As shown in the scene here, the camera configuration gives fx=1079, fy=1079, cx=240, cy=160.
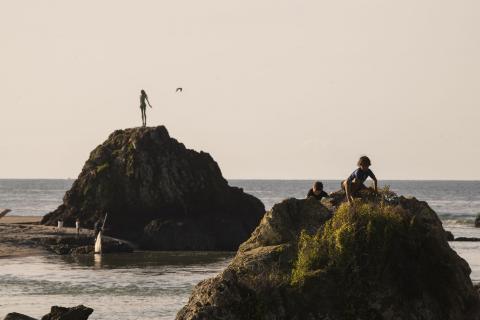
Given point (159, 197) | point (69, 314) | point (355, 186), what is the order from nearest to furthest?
point (355, 186)
point (69, 314)
point (159, 197)

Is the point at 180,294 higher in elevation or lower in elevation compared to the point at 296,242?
lower

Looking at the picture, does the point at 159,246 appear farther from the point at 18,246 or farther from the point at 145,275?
the point at 145,275

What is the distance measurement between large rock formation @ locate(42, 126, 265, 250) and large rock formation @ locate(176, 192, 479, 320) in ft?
168

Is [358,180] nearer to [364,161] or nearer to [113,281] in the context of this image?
[364,161]

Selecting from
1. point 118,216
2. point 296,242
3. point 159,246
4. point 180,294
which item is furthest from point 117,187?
point 296,242

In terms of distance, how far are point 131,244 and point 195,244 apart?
4.39 metres

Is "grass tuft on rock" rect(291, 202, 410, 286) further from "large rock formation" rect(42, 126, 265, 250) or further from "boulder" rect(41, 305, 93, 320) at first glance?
"large rock formation" rect(42, 126, 265, 250)

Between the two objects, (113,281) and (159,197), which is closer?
(113,281)

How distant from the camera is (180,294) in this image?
44.3 metres

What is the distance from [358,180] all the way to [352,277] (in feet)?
9.97

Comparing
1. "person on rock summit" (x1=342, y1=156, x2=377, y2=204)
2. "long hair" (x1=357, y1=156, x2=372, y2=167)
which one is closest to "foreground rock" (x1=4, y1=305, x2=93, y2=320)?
"person on rock summit" (x1=342, y1=156, x2=377, y2=204)

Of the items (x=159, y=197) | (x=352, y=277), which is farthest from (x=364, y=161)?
(x=159, y=197)

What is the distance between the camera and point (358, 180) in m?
23.1

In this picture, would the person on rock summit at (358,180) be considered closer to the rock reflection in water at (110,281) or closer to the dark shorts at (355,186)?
the dark shorts at (355,186)
